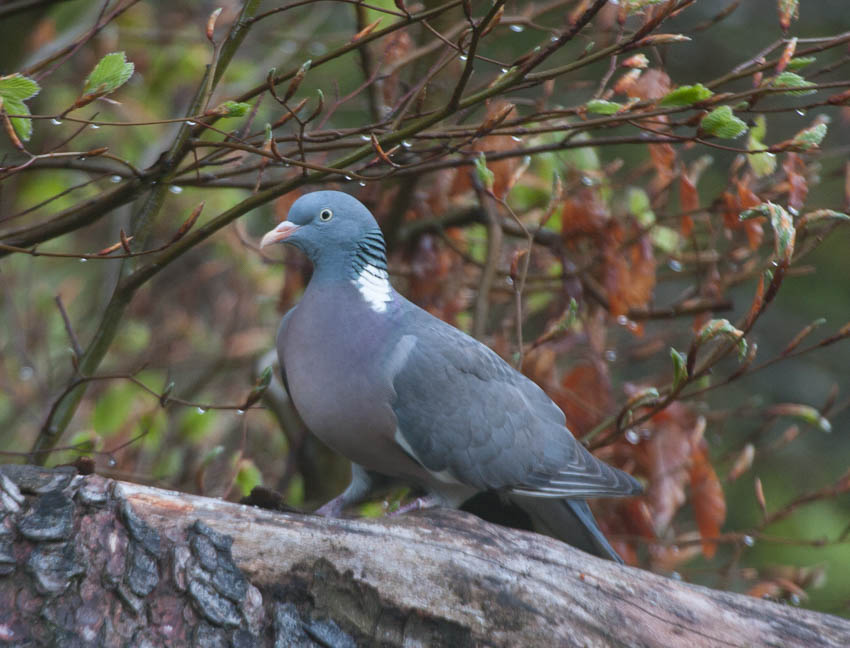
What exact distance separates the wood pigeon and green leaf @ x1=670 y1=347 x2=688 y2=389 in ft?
1.59

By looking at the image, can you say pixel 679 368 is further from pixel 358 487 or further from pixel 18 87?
pixel 18 87

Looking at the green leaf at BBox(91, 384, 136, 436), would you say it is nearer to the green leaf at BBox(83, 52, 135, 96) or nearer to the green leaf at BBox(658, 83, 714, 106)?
the green leaf at BBox(83, 52, 135, 96)

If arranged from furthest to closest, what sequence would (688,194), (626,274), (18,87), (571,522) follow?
1. (626,274)
2. (571,522)
3. (688,194)
4. (18,87)

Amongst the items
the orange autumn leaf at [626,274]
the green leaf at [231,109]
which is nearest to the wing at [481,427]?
the orange autumn leaf at [626,274]

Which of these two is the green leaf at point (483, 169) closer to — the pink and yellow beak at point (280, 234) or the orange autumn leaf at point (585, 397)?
the pink and yellow beak at point (280, 234)

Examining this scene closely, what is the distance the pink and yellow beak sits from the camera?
2.80 metres

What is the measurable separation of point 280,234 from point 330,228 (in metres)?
0.15

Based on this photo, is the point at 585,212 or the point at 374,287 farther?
the point at 585,212

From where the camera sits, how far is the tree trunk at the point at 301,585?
5.95 feet

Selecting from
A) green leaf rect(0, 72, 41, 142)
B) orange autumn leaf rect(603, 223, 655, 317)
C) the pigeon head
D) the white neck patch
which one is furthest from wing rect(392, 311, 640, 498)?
green leaf rect(0, 72, 41, 142)

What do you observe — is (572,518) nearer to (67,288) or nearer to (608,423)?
(608,423)

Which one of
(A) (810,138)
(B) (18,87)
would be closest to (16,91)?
(B) (18,87)

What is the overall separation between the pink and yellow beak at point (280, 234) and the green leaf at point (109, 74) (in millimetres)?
905

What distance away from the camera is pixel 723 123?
7.28 ft
